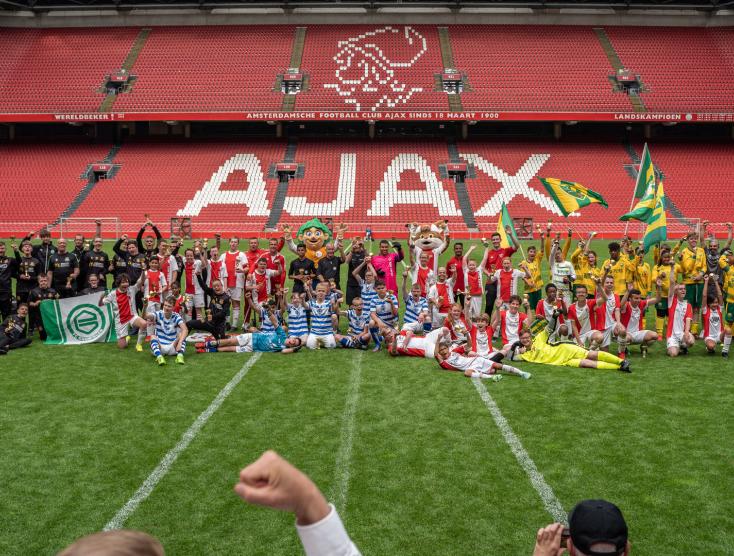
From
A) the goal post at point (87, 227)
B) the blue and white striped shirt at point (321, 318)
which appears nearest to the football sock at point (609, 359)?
the blue and white striped shirt at point (321, 318)

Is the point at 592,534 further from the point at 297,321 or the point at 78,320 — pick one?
the point at 78,320

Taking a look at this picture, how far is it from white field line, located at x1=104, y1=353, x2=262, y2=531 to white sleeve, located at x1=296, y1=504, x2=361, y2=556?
16.2 ft

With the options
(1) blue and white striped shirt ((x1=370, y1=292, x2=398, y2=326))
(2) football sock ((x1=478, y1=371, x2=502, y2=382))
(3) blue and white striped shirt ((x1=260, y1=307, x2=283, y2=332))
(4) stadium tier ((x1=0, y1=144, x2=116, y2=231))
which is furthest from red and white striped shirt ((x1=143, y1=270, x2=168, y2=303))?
(4) stadium tier ((x1=0, y1=144, x2=116, y2=231))

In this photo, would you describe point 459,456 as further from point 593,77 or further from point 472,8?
point 472,8

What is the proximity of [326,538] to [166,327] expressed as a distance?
10669 millimetres

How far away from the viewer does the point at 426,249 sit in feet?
45.6

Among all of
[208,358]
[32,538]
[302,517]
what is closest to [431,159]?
[208,358]

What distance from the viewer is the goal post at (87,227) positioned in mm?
30542

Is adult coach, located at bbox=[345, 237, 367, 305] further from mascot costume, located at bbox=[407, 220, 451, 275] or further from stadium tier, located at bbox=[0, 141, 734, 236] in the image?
stadium tier, located at bbox=[0, 141, 734, 236]

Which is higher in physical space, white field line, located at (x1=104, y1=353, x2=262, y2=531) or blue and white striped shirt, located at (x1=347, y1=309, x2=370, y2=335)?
blue and white striped shirt, located at (x1=347, y1=309, x2=370, y2=335)

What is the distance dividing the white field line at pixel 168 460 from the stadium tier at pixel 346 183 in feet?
70.3

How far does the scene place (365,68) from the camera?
132 feet

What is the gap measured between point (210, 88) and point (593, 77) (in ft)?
75.4

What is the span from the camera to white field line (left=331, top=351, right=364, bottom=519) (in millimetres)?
6391
